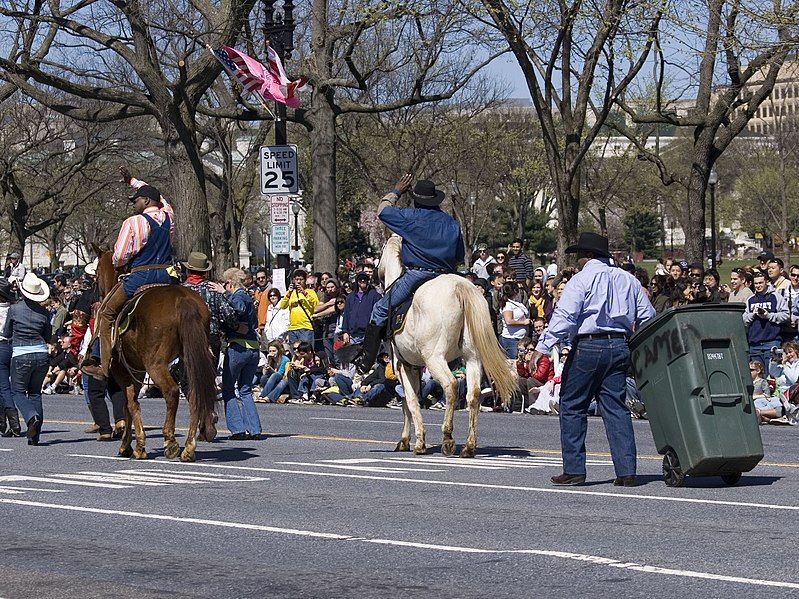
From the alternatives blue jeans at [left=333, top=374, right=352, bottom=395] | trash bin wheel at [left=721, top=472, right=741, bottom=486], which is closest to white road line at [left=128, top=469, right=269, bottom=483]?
trash bin wheel at [left=721, top=472, right=741, bottom=486]

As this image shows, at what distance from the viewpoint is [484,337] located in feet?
47.8

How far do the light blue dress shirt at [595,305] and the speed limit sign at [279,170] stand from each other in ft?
54.8

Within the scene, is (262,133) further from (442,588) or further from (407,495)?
(442,588)

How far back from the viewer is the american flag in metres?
27.8

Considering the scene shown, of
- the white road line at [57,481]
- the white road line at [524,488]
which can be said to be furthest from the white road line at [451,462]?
the white road line at [57,481]

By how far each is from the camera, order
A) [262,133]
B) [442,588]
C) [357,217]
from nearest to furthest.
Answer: [442,588] < [262,133] < [357,217]

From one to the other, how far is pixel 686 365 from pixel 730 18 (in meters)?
16.5

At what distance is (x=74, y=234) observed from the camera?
369 ft

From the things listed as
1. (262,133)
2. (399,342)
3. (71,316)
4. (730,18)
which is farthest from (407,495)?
(262,133)

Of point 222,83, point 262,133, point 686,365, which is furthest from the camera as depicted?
point 262,133

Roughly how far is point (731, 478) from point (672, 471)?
51 centimetres

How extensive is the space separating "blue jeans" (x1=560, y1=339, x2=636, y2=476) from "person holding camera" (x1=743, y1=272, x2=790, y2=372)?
10641 millimetres

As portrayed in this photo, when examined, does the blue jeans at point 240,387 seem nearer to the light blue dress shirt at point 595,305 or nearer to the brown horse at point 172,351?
the brown horse at point 172,351

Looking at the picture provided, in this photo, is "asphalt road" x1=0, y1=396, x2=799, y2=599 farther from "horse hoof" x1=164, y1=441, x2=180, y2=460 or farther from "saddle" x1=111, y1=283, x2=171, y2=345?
"saddle" x1=111, y1=283, x2=171, y2=345
